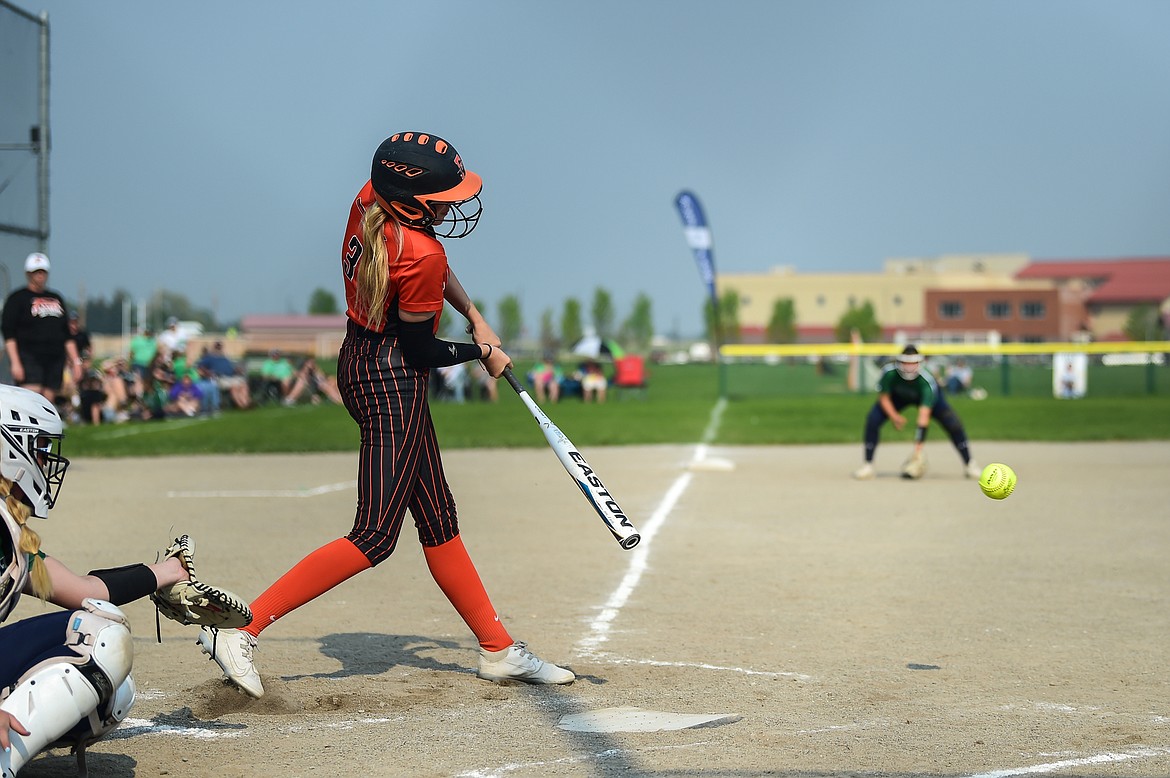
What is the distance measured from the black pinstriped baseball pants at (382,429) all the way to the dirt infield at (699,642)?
0.68 m

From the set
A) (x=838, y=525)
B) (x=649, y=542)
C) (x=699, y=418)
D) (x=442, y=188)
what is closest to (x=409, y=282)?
(x=442, y=188)

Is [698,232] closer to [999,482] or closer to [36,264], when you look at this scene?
[36,264]

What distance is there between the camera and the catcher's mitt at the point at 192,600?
14.3 ft

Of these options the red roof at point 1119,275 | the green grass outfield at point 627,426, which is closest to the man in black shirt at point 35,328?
the green grass outfield at point 627,426

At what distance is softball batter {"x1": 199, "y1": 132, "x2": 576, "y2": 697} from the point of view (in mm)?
4953

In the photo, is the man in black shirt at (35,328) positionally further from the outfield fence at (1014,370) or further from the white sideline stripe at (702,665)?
the outfield fence at (1014,370)

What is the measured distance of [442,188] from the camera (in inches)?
199

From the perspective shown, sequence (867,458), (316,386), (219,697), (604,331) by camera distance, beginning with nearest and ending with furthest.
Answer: (219,697) → (867,458) → (316,386) → (604,331)

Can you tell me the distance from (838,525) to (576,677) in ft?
17.8

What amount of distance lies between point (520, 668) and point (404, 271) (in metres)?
1.70

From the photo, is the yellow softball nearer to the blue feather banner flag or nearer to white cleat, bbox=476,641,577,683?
white cleat, bbox=476,641,577,683

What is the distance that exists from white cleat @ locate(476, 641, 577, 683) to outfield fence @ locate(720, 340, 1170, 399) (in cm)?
3167

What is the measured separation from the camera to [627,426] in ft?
77.6

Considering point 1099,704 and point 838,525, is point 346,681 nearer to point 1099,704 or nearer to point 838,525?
→ point 1099,704
